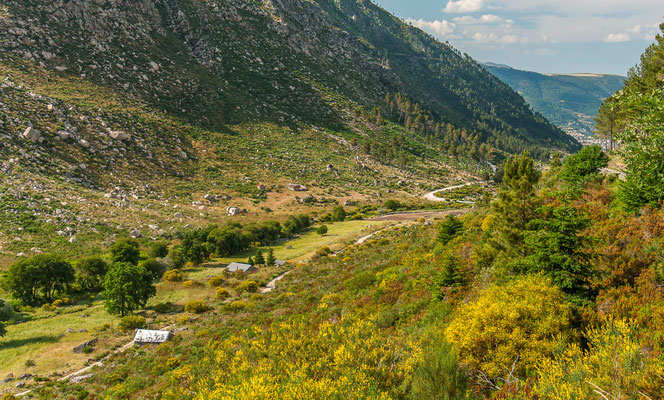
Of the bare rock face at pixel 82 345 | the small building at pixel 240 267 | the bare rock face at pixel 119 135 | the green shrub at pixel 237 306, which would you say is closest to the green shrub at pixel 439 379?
the green shrub at pixel 237 306

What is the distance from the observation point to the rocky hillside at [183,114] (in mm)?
63438

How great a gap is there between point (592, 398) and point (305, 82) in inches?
5792

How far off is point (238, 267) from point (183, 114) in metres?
68.9

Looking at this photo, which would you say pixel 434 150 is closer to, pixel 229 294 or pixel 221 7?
pixel 221 7

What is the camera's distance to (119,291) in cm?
3406

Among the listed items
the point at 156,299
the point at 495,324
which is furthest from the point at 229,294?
the point at 495,324

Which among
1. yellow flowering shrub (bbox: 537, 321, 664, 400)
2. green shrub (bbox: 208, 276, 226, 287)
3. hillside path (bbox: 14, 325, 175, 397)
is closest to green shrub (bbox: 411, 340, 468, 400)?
yellow flowering shrub (bbox: 537, 321, 664, 400)

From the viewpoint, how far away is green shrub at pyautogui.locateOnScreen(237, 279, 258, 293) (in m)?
40.6

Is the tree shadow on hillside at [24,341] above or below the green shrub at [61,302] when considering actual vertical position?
above

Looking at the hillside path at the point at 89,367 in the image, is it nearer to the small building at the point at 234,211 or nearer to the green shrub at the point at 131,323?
the green shrub at the point at 131,323

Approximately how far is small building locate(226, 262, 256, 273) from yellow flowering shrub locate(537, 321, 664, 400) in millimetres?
45557

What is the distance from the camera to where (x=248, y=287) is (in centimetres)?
4084

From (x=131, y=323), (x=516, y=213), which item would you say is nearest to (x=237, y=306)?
(x=131, y=323)

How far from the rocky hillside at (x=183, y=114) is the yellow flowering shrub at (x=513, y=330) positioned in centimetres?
6201
